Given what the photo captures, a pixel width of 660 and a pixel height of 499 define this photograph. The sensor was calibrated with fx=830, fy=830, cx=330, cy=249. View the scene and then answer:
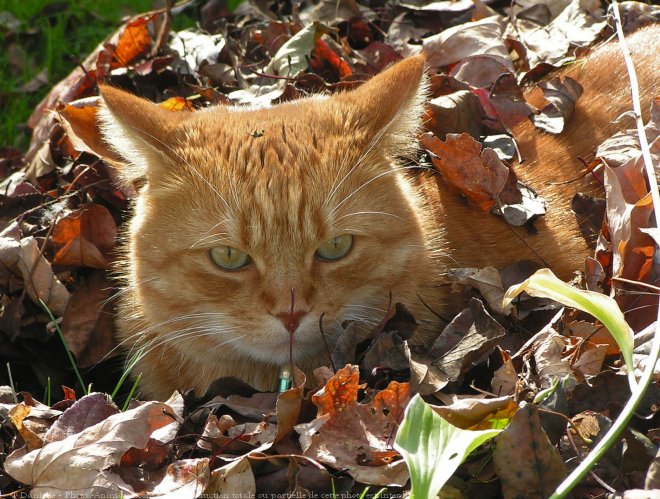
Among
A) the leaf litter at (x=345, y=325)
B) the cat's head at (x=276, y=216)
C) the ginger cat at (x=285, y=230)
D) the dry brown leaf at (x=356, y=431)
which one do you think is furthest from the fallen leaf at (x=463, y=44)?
the dry brown leaf at (x=356, y=431)

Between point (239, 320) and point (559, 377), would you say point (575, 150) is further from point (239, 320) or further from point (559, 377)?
point (239, 320)

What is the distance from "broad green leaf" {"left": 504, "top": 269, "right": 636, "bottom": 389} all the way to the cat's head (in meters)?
0.71

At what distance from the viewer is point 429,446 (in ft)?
6.47

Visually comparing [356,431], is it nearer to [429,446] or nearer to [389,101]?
[429,446]

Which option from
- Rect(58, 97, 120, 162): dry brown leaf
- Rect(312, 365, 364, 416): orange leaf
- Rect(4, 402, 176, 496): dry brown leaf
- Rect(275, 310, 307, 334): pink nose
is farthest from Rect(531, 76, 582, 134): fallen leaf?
Rect(4, 402, 176, 496): dry brown leaf


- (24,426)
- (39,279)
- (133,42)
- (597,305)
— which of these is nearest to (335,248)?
(597,305)

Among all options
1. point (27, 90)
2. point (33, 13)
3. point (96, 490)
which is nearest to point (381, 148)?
point (96, 490)

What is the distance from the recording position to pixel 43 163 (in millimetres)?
4031

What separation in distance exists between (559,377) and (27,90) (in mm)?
3894

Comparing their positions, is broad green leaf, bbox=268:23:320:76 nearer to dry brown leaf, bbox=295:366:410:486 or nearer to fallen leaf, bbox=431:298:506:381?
fallen leaf, bbox=431:298:506:381

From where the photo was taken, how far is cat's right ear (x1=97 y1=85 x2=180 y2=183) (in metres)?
2.76

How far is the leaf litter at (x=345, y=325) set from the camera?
231 centimetres

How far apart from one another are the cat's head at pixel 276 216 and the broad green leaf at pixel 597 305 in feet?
2.33

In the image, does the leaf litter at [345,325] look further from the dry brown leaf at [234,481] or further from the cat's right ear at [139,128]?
the cat's right ear at [139,128]
